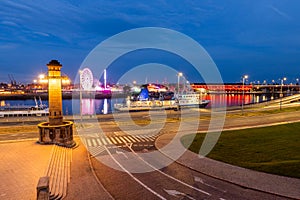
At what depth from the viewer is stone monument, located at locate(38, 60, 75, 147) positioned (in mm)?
20781

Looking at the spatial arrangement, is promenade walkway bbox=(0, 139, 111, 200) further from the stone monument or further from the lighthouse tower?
the lighthouse tower

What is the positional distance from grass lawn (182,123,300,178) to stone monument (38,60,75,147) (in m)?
10.7

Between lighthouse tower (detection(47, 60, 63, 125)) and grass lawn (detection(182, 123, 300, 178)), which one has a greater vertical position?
lighthouse tower (detection(47, 60, 63, 125))

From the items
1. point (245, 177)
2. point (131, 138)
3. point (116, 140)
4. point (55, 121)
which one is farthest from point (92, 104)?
point (245, 177)

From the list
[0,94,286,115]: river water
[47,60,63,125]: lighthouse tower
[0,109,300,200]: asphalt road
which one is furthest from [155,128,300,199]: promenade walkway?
[0,94,286,115]: river water

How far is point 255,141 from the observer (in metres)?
22.0

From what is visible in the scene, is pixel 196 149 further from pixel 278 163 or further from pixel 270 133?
pixel 270 133

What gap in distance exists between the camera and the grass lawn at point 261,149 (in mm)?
15148

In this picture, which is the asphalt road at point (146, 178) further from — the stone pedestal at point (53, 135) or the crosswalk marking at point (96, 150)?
the stone pedestal at point (53, 135)

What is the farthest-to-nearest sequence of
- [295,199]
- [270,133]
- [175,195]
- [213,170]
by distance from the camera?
[270,133] < [213,170] < [175,195] < [295,199]

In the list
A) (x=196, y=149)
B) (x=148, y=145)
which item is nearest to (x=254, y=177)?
(x=196, y=149)

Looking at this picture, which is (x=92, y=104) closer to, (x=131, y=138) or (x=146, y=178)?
(x=131, y=138)

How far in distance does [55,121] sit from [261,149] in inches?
693

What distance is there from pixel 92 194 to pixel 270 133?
20524mm
